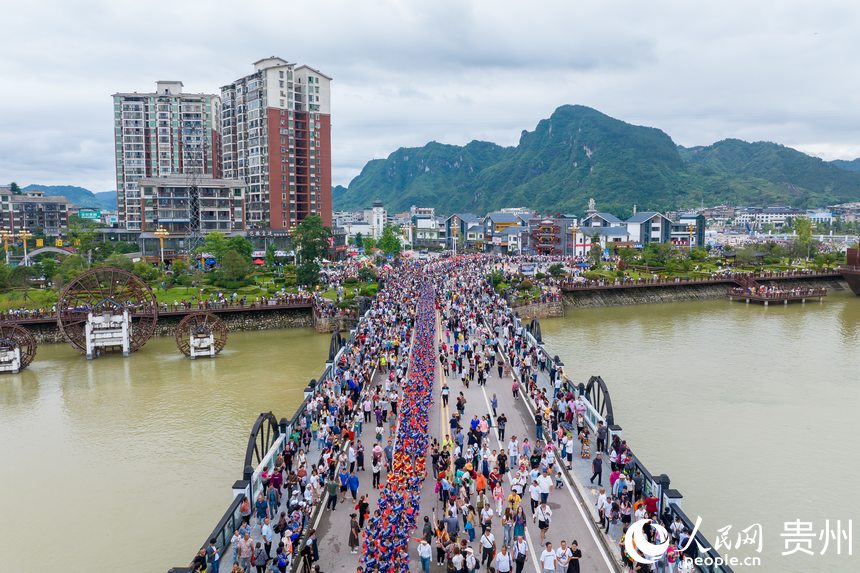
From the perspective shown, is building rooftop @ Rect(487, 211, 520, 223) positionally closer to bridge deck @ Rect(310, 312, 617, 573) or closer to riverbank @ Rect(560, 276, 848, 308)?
riverbank @ Rect(560, 276, 848, 308)

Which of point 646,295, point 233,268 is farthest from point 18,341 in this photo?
point 646,295

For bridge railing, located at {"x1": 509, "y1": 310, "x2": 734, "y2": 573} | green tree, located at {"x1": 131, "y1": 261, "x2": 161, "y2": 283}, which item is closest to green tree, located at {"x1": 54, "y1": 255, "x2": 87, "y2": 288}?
green tree, located at {"x1": 131, "y1": 261, "x2": 161, "y2": 283}

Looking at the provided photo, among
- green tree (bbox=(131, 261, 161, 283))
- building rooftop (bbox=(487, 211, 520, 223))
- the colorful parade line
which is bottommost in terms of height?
the colorful parade line

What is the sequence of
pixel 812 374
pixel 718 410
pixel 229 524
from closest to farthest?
1. pixel 229 524
2. pixel 718 410
3. pixel 812 374

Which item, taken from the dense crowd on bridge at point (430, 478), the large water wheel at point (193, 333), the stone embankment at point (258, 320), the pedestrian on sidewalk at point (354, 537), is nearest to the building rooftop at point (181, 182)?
the stone embankment at point (258, 320)

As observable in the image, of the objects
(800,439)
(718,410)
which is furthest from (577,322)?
(800,439)

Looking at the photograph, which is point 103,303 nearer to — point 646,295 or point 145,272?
point 145,272

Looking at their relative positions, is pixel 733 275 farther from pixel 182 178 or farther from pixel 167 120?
pixel 167 120
